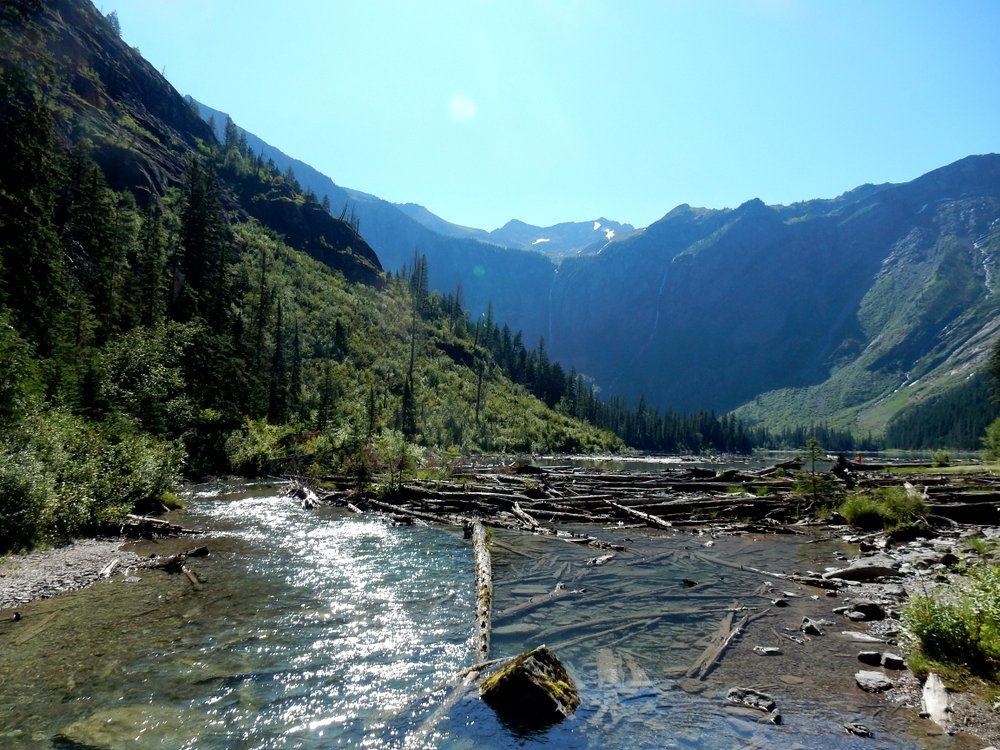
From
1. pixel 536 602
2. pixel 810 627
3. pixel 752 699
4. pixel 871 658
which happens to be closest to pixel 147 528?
pixel 536 602

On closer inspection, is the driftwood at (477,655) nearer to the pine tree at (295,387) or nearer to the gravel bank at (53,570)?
the gravel bank at (53,570)

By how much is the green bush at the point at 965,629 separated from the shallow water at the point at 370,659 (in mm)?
1620

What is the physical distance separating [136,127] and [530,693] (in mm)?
176277

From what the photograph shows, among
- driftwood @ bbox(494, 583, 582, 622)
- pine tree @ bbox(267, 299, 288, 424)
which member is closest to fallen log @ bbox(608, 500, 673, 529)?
driftwood @ bbox(494, 583, 582, 622)

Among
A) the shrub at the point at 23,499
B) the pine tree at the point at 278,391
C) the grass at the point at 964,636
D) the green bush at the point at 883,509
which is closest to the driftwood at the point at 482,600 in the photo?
the grass at the point at 964,636

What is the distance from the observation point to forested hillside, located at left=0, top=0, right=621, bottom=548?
872 inches

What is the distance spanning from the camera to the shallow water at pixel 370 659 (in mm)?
7820

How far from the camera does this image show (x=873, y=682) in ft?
30.7

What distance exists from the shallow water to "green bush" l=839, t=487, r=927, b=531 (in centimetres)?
806

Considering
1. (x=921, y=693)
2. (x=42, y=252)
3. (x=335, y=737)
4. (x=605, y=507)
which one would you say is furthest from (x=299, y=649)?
(x=42, y=252)

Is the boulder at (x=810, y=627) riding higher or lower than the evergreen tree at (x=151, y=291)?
lower

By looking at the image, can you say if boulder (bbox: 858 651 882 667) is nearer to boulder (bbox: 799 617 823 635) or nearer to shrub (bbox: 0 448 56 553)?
boulder (bbox: 799 617 823 635)

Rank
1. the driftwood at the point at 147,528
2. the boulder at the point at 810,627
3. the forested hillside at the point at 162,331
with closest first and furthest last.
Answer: the boulder at the point at 810,627
the driftwood at the point at 147,528
the forested hillside at the point at 162,331

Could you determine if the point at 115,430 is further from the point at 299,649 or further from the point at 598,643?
the point at 598,643
